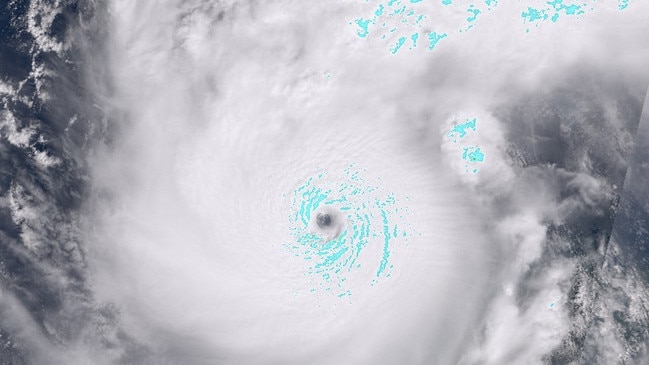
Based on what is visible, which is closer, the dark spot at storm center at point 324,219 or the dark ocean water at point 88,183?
the dark ocean water at point 88,183

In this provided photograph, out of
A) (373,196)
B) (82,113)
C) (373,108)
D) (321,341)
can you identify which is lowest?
(321,341)

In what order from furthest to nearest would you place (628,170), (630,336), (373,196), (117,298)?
(117,298) < (373,196) < (628,170) < (630,336)

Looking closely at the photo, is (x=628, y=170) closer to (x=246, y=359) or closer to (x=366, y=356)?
(x=366, y=356)

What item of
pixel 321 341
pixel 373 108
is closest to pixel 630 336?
pixel 321 341

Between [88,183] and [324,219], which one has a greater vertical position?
[88,183]

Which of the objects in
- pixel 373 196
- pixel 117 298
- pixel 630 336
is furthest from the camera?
pixel 117 298

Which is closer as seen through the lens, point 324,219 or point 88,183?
point 324,219

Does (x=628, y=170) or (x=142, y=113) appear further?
(x=142, y=113)

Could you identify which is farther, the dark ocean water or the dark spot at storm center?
the dark spot at storm center
